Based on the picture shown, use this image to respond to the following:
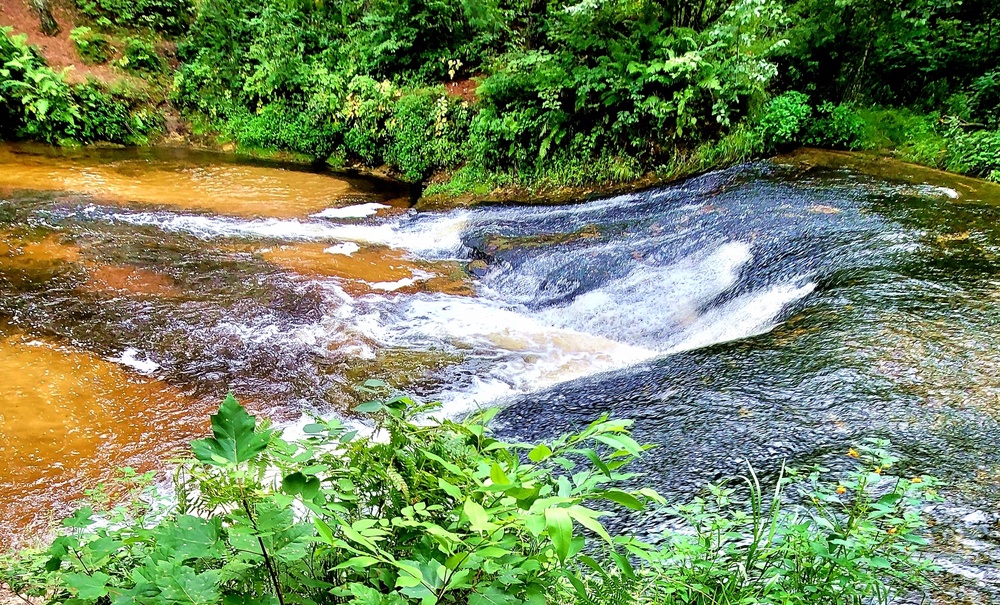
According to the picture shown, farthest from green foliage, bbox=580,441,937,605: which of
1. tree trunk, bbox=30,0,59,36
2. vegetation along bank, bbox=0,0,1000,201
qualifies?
tree trunk, bbox=30,0,59,36

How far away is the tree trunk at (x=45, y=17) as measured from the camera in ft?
48.1

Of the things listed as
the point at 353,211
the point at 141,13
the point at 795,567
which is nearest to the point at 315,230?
the point at 353,211

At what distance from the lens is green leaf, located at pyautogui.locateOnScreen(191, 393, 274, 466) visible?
120cm

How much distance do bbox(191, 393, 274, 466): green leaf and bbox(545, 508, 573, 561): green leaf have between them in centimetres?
65

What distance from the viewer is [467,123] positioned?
1105cm

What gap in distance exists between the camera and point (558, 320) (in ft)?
21.9

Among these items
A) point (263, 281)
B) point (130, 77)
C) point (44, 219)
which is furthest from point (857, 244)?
point (130, 77)

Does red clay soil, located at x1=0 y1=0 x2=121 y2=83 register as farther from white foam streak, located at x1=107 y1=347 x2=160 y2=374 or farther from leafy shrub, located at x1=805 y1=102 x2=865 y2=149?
leafy shrub, located at x1=805 y1=102 x2=865 y2=149

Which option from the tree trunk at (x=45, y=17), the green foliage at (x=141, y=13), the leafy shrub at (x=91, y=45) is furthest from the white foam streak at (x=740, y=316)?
the tree trunk at (x=45, y=17)

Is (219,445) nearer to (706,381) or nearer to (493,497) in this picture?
(493,497)

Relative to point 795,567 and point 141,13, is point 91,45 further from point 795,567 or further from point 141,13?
point 795,567

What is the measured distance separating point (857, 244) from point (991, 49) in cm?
556

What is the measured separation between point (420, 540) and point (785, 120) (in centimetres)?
926

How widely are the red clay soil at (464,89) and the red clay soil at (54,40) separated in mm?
9409
